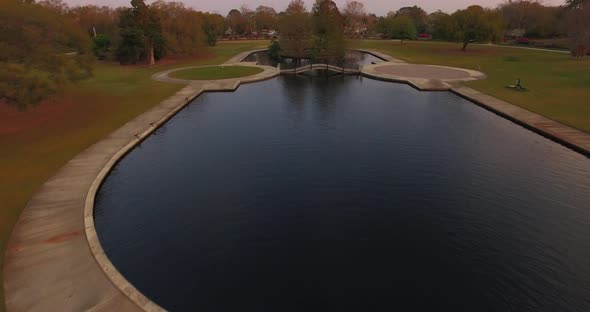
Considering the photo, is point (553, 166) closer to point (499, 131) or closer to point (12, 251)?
point (499, 131)

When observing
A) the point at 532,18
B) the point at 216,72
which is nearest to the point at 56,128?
the point at 216,72

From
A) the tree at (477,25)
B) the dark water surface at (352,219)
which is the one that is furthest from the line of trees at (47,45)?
the tree at (477,25)

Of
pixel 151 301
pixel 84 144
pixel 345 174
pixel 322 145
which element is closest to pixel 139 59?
pixel 84 144

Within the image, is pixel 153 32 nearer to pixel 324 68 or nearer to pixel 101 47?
pixel 101 47

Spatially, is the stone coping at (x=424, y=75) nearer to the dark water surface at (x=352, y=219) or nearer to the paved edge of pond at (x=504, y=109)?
the paved edge of pond at (x=504, y=109)

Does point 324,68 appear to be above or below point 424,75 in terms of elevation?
above

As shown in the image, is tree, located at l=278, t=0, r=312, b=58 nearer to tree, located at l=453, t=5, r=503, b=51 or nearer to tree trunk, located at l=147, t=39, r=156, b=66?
tree trunk, located at l=147, t=39, r=156, b=66

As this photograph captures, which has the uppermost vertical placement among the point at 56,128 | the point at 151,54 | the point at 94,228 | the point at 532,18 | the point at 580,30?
the point at 532,18
